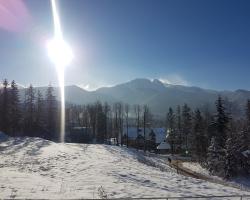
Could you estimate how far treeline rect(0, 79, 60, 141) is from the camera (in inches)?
3629

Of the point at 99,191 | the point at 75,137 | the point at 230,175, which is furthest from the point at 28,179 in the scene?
the point at 75,137

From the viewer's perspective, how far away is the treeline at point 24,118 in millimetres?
92188

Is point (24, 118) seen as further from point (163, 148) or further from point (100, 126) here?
point (163, 148)

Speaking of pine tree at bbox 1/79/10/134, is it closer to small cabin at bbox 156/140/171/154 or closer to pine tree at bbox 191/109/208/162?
small cabin at bbox 156/140/171/154

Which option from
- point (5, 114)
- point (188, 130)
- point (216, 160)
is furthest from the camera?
point (188, 130)

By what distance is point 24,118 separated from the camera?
98500 mm

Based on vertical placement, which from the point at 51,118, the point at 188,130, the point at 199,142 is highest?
the point at 51,118

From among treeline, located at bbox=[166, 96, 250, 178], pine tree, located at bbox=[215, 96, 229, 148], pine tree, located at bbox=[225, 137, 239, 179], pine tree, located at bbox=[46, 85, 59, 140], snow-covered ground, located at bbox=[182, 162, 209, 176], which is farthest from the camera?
pine tree, located at bbox=[46, 85, 59, 140]

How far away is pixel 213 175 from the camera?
63.0 m

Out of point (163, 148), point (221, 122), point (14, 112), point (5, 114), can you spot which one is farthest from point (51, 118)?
point (221, 122)

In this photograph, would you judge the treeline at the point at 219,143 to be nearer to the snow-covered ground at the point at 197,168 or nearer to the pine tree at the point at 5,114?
the snow-covered ground at the point at 197,168

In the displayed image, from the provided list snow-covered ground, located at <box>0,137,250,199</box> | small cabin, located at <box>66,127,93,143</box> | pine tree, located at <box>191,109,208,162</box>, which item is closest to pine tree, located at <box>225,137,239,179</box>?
pine tree, located at <box>191,109,208,162</box>

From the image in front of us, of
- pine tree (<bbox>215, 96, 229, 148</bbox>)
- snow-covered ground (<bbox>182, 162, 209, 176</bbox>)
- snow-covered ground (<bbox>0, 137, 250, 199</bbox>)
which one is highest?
pine tree (<bbox>215, 96, 229, 148</bbox>)

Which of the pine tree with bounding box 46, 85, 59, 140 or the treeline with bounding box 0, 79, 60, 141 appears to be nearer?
the treeline with bounding box 0, 79, 60, 141
